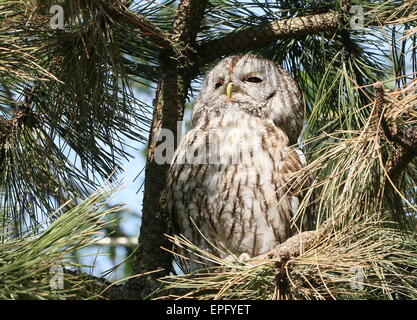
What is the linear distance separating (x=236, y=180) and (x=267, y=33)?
65cm

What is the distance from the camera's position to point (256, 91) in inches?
132

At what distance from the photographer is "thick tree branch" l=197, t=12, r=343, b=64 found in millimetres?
2809

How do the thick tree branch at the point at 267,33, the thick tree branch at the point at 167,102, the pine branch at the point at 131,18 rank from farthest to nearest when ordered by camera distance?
the thick tree branch at the point at 267,33 → the thick tree branch at the point at 167,102 → the pine branch at the point at 131,18

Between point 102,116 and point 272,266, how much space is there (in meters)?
1.23

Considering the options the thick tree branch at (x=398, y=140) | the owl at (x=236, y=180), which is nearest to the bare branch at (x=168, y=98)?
the owl at (x=236, y=180)

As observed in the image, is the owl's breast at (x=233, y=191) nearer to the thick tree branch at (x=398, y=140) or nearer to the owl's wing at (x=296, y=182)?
the owl's wing at (x=296, y=182)

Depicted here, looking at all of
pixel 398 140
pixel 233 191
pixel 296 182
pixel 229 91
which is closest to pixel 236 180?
pixel 233 191

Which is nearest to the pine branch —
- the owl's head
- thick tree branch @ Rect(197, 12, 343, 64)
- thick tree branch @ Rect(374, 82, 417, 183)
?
thick tree branch @ Rect(197, 12, 343, 64)

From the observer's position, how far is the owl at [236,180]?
2.82m

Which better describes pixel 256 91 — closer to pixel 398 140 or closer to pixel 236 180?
pixel 236 180

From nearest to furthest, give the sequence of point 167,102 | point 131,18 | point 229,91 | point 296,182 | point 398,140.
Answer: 1. point 398,140
2. point 131,18
3. point 167,102
4. point 296,182
5. point 229,91

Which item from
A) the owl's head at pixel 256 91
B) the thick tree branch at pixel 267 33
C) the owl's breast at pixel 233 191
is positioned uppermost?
the thick tree branch at pixel 267 33

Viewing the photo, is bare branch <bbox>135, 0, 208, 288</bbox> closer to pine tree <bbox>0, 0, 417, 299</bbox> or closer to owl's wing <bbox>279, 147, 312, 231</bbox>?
pine tree <bbox>0, 0, 417, 299</bbox>

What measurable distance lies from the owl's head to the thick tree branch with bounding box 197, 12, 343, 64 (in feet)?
1.11
